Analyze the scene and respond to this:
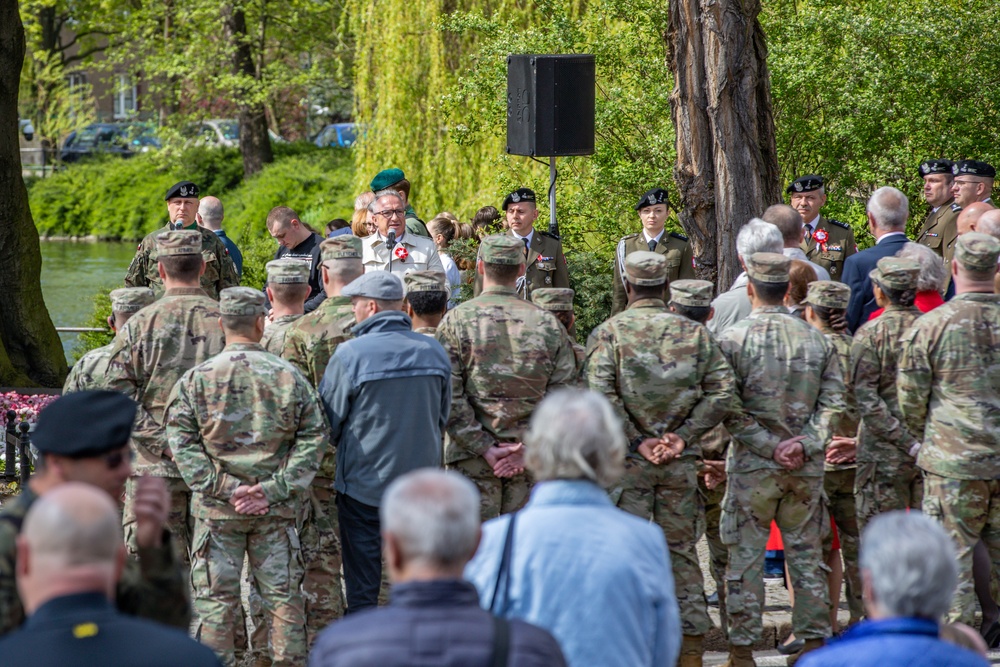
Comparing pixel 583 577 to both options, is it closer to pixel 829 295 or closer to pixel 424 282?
pixel 424 282

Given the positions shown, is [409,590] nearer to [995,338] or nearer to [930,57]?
[995,338]

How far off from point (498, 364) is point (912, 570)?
3.38 meters

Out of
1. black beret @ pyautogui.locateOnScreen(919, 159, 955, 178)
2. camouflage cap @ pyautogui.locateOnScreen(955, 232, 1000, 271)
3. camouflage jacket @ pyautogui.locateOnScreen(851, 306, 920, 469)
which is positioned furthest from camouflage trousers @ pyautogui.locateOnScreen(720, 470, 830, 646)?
black beret @ pyautogui.locateOnScreen(919, 159, 955, 178)

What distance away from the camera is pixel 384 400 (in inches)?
242

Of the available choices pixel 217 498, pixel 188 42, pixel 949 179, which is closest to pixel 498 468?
pixel 217 498

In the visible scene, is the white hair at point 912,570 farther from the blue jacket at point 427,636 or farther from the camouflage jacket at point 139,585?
the camouflage jacket at point 139,585

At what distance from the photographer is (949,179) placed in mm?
9609

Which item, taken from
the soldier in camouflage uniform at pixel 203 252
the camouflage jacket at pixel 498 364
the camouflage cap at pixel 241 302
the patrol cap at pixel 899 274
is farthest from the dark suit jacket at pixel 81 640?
the soldier in camouflage uniform at pixel 203 252

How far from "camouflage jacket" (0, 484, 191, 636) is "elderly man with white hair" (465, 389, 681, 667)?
0.85m

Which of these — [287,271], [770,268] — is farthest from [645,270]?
[287,271]

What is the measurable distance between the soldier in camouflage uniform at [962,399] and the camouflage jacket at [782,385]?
0.41 m

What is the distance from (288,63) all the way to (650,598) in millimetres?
36428

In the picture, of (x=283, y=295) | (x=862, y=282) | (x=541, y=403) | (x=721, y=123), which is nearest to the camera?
(x=541, y=403)

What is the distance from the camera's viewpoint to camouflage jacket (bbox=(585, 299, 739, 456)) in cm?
618
